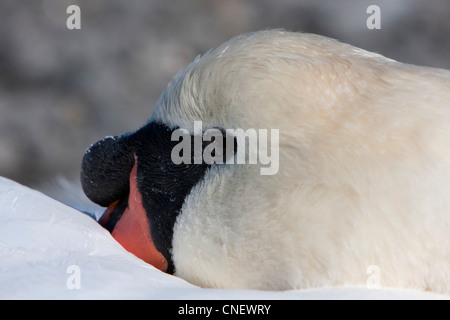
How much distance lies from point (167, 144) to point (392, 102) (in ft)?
1.65

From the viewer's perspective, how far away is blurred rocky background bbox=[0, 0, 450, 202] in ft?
12.0

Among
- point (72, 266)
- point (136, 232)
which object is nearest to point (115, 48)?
point (136, 232)

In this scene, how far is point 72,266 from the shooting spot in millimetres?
1314

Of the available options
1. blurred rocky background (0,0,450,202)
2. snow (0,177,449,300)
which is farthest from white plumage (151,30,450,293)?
blurred rocky background (0,0,450,202)

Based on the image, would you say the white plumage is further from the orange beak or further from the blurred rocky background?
the blurred rocky background

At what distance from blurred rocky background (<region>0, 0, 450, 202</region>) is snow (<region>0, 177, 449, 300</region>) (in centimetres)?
208

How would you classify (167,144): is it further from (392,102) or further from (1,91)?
(1,91)

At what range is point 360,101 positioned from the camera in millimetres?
1291

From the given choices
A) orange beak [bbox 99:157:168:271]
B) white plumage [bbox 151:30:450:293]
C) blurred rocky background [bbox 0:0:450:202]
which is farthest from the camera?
blurred rocky background [bbox 0:0:450:202]

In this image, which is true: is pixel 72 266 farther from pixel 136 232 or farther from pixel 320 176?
pixel 320 176

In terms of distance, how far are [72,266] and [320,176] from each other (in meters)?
0.47

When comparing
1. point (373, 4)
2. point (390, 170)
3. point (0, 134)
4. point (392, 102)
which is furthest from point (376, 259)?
point (373, 4)

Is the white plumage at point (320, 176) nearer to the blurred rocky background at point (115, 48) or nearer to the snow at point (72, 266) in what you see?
the snow at point (72, 266)

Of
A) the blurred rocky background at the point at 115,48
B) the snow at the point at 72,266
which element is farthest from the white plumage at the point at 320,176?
the blurred rocky background at the point at 115,48
